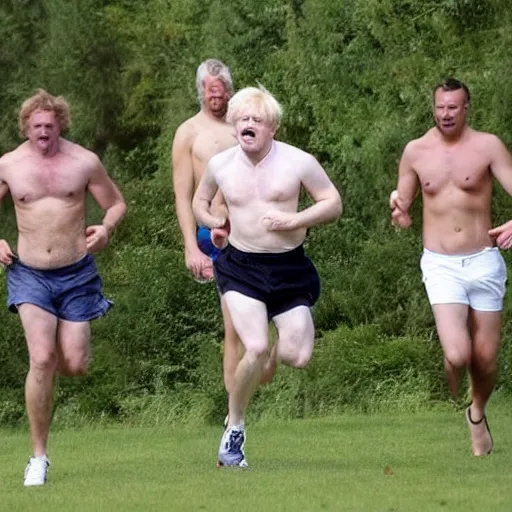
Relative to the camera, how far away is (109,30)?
56.2 m

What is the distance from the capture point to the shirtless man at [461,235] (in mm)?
13125

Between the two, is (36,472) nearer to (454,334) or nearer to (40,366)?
(40,366)

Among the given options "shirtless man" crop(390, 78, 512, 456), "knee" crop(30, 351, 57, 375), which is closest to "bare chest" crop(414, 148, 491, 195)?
"shirtless man" crop(390, 78, 512, 456)

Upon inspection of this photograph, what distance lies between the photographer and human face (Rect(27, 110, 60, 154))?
12.3 metres

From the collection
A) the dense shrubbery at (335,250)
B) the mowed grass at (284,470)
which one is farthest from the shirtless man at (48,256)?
the dense shrubbery at (335,250)

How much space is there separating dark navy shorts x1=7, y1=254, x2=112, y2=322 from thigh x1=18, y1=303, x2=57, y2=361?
0.04 meters

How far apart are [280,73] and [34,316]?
21.8 meters

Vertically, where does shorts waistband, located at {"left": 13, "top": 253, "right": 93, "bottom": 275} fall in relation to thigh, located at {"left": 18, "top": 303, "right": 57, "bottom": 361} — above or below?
above

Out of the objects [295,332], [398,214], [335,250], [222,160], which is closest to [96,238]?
[222,160]

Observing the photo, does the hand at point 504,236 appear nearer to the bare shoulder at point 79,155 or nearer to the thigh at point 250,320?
the thigh at point 250,320

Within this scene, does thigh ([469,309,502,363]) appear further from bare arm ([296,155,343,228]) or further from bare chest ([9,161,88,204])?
bare chest ([9,161,88,204])

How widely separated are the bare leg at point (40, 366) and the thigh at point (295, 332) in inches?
55.0

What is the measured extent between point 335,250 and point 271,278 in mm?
18713

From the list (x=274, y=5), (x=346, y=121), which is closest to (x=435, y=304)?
(x=346, y=121)
